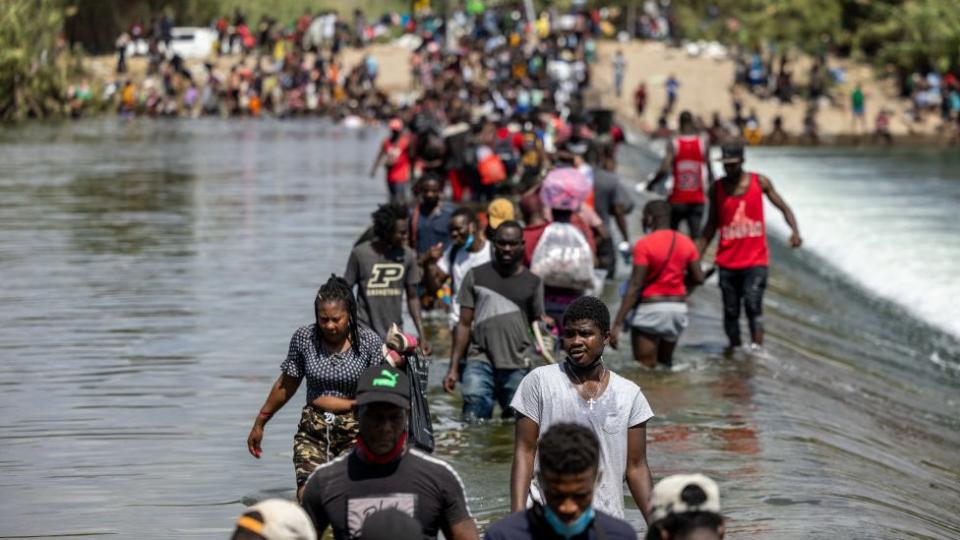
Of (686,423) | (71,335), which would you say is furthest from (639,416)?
(71,335)

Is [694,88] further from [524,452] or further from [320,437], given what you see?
[524,452]

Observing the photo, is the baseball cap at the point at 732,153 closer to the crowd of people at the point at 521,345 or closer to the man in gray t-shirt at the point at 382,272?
the crowd of people at the point at 521,345

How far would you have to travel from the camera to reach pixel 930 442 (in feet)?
46.8

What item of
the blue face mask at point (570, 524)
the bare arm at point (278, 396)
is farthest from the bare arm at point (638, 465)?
the bare arm at point (278, 396)

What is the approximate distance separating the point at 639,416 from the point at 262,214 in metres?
20.1

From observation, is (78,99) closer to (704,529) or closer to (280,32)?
(280,32)

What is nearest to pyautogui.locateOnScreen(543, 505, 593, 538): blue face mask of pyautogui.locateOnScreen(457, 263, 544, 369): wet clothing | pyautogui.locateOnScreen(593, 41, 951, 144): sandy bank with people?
pyautogui.locateOnScreen(457, 263, 544, 369): wet clothing

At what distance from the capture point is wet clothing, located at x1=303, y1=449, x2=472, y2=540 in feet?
18.8

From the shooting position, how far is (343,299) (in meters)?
8.11

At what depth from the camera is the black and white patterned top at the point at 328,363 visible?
8188 mm

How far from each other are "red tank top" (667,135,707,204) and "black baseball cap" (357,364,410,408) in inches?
482

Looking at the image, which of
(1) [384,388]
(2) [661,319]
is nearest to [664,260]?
(2) [661,319]

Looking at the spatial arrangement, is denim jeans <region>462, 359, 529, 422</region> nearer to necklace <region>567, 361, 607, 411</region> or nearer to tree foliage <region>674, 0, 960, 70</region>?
necklace <region>567, 361, 607, 411</region>

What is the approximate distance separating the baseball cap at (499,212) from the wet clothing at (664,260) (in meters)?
1.12
